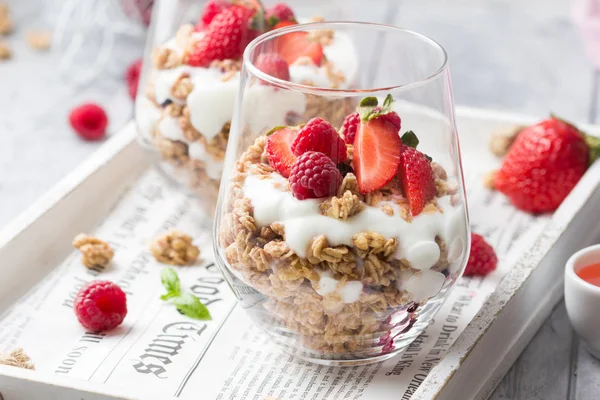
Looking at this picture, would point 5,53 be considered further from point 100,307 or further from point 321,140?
point 321,140

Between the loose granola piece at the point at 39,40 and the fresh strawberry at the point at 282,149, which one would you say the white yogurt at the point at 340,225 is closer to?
the fresh strawberry at the point at 282,149

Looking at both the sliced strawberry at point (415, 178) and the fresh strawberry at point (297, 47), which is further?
the fresh strawberry at point (297, 47)

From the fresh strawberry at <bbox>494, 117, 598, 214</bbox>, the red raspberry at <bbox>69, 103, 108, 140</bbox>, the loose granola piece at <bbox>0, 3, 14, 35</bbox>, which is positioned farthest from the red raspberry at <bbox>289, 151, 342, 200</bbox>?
the loose granola piece at <bbox>0, 3, 14, 35</bbox>

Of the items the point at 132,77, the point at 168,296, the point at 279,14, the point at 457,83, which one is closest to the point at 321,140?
the point at 168,296

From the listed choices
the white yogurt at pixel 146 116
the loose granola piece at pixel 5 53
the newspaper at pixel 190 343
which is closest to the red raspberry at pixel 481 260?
the newspaper at pixel 190 343

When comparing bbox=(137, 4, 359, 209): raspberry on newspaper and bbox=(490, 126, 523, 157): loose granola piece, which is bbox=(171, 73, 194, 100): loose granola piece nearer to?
bbox=(137, 4, 359, 209): raspberry on newspaper

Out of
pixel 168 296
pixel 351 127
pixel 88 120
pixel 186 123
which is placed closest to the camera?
pixel 351 127
